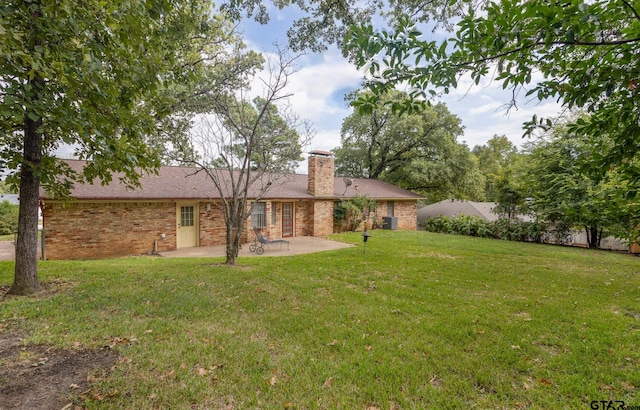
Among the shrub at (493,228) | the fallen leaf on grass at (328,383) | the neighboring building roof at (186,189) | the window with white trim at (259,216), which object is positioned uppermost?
the neighboring building roof at (186,189)

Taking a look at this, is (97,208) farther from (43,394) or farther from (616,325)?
(616,325)

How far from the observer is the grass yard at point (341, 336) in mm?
2799

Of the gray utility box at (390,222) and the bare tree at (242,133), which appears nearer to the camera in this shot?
the bare tree at (242,133)

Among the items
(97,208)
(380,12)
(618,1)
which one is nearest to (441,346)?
(618,1)

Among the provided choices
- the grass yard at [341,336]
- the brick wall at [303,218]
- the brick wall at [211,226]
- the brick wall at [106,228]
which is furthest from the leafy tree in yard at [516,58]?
the brick wall at [303,218]

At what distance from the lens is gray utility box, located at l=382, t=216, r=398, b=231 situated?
1895 cm

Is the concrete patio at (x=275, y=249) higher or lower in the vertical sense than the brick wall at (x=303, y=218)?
lower

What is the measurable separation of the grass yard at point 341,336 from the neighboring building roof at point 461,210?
12.8 meters

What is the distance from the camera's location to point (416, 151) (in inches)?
941

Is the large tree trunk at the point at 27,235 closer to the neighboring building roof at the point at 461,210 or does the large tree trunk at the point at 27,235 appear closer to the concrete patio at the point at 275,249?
the concrete patio at the point at 275,249

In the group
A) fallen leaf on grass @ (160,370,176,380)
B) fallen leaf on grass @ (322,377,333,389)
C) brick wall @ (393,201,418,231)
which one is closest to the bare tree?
fallen leaf on grass @ (160,370,176,380)

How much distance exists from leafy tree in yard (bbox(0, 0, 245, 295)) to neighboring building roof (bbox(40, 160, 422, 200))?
7.39ft

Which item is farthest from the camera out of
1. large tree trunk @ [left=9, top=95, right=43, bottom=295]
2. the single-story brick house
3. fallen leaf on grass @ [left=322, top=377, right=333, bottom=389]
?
the single-story brick house

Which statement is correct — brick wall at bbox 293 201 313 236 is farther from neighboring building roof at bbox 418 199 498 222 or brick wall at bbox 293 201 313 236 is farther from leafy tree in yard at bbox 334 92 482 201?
neighboring building roof at bbox 418 199 498 222
